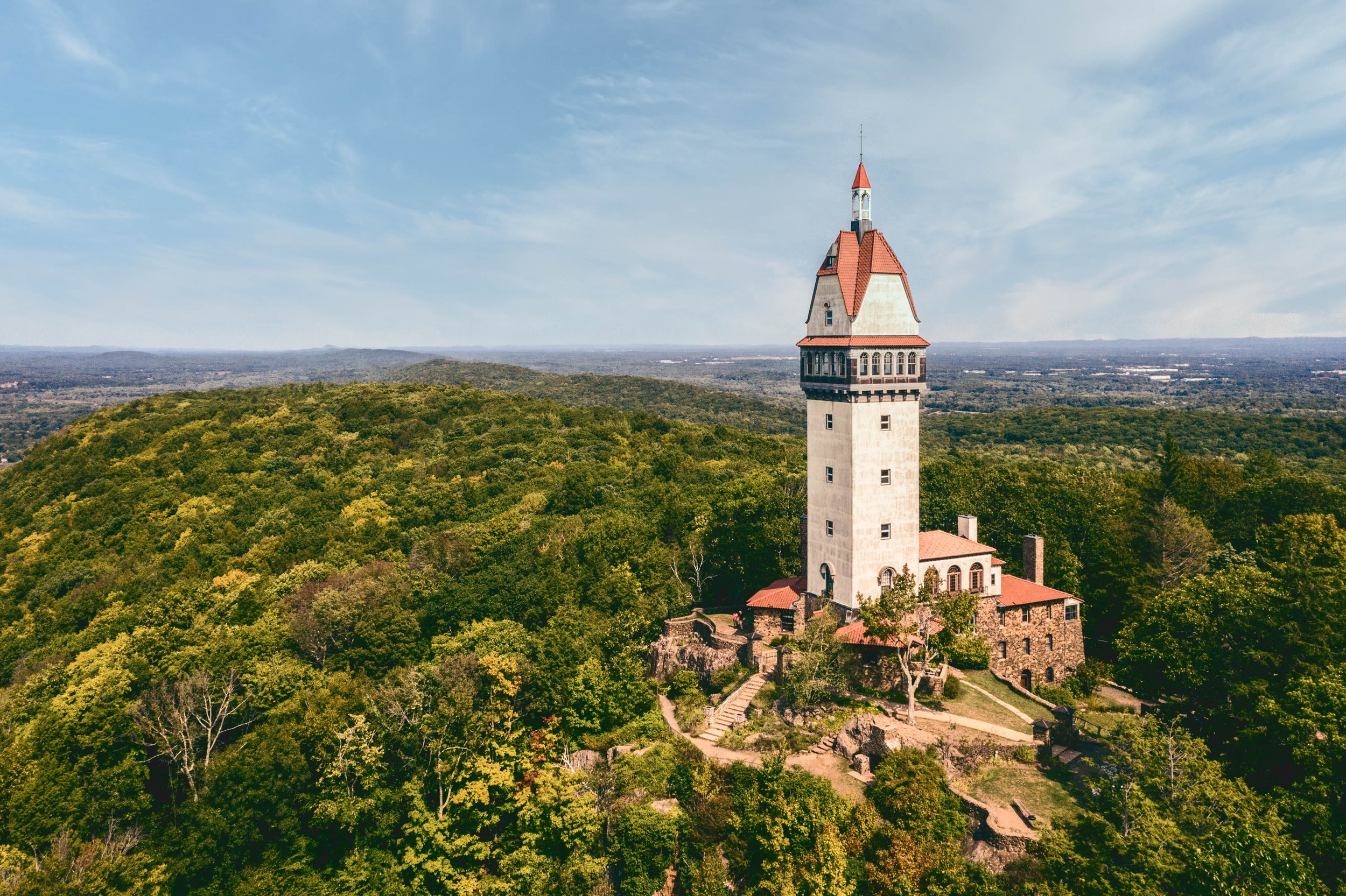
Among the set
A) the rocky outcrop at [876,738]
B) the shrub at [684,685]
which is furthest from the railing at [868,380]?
the shrub at [684,685]

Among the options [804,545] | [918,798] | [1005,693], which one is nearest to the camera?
[918,798]

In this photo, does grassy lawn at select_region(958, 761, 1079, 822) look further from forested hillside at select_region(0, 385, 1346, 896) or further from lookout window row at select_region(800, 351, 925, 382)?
lookout window row at select_region(800, 351, 925, 382)

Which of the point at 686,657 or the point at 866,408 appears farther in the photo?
the point at 686,657

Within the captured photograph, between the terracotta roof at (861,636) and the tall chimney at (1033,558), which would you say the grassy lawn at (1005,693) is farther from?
the tall chimney at (1033,558)

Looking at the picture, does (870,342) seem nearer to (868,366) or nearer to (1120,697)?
(868,366)

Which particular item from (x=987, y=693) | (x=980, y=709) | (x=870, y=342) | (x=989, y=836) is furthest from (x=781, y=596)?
(x=989, y=836)

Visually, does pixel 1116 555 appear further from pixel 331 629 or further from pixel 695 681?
pixel 331 629

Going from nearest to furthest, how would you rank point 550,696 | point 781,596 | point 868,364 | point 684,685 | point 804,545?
1. point 868,364
2. point 550,696
3. point 684,685
4. point 781,596
5. point 804,545
